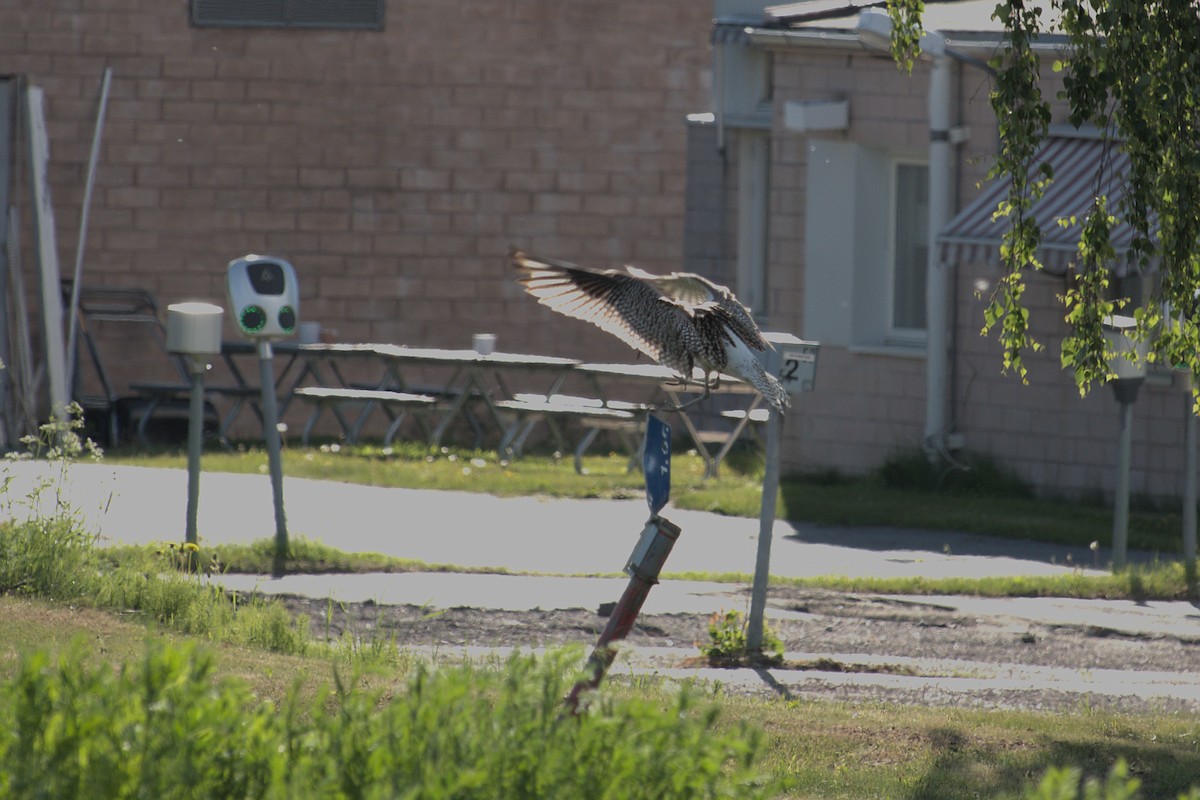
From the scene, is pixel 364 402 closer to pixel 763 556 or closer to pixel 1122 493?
pixel 1122 493

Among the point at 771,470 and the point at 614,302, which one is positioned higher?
the point at 614,302

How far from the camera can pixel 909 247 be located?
14.9 metres

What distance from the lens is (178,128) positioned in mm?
17906

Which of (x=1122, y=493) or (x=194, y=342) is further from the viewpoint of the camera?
(x=1122, y=493)

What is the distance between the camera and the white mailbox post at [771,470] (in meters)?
8.35

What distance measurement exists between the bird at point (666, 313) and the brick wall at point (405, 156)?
11.5 metres

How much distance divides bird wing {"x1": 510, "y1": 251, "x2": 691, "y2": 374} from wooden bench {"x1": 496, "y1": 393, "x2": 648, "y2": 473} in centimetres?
808

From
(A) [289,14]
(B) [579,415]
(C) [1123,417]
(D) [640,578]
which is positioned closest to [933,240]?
(B) [579,415]

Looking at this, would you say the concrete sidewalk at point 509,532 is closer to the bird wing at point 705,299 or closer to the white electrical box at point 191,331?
the white electrical box at point 191,331

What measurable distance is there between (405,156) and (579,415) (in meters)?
4.34

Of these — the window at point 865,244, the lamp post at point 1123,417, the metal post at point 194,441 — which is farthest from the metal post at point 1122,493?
the metal post at point 194,441

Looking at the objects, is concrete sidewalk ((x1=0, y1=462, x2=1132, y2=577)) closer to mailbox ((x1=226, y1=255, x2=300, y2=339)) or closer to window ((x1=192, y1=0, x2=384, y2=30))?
mailbox ((x1=226, y1=255, x2=300, y2=339))

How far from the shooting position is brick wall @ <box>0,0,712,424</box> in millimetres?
17875

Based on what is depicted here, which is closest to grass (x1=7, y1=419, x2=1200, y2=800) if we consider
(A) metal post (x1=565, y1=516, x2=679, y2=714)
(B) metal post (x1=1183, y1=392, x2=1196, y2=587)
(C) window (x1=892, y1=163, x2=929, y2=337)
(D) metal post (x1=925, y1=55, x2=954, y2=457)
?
(A) metal post (x1=565, y1=516, x2=679, y2=714)
